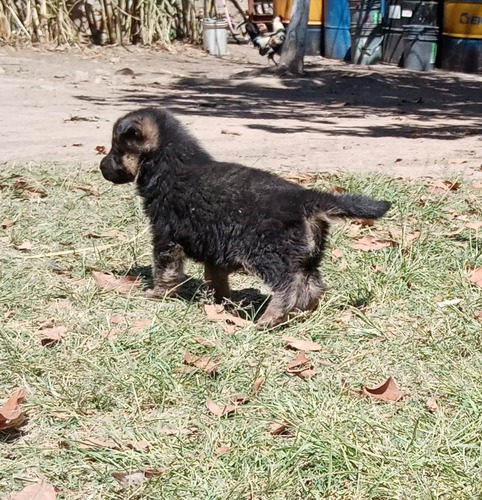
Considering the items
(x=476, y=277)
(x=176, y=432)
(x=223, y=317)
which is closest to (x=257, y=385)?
(x=176, y=432)

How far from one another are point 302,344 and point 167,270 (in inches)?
46.1

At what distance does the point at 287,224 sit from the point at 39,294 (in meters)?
1.51

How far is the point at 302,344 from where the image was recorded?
15.6ft

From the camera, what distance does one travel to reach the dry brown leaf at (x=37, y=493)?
3359 mm

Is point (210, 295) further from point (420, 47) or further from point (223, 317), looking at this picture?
point (420, 47)

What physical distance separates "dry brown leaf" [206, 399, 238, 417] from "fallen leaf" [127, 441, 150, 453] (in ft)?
1.24

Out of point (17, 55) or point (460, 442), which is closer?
point (460, 442)

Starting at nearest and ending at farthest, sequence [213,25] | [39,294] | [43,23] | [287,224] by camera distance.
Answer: [287,224]
[39,294]
[43,23]
[213,25]

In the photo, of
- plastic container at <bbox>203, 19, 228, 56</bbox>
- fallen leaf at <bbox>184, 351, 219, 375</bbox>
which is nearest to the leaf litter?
fallen leaf at <bbox>184, 351, 219, 375</bbox>

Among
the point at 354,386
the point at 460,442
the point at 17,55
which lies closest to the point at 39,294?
the point at 354,386

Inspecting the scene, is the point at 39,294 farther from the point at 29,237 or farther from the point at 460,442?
the point at 460,442

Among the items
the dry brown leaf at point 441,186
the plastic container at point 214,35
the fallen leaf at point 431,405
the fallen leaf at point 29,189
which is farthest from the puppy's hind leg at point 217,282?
the plastic container at point 214,35

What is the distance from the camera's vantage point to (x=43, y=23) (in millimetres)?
20625

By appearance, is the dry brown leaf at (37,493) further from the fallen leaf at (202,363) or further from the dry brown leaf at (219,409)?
the fallen leaf at (202,363)
